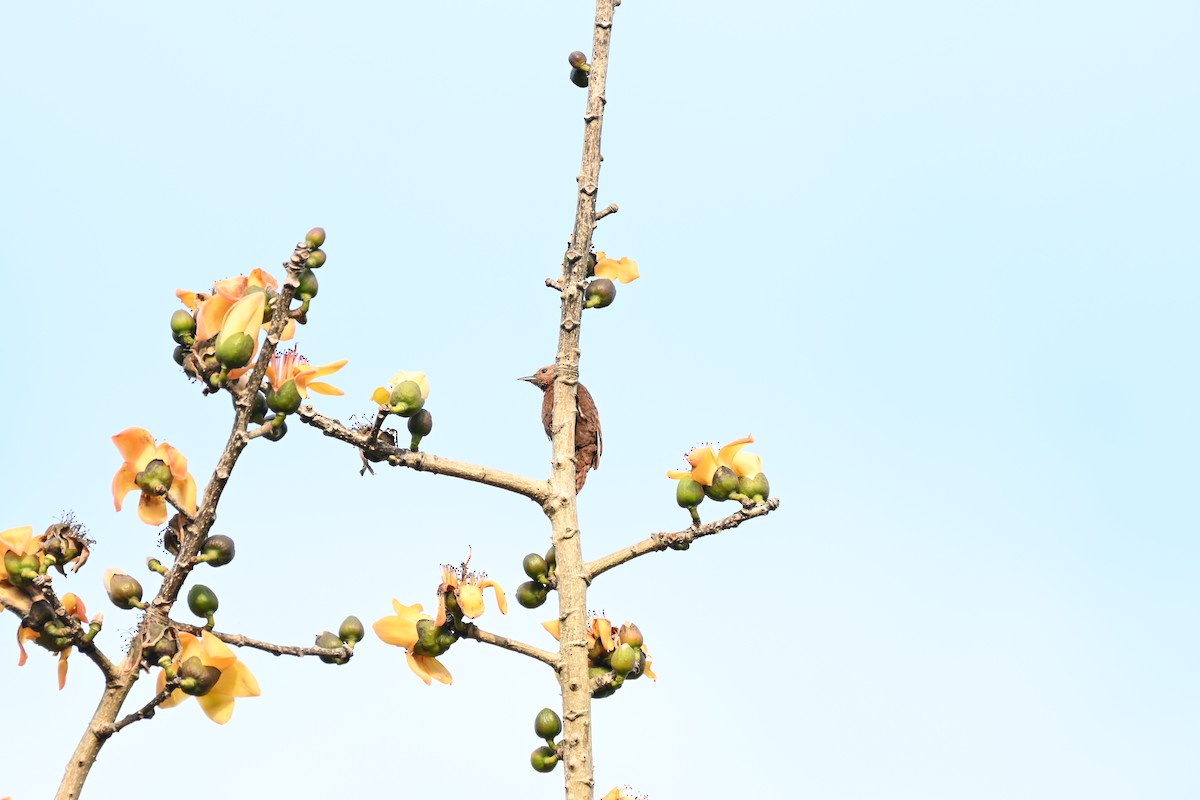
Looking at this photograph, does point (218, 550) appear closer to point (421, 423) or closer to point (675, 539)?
point (421, 423)

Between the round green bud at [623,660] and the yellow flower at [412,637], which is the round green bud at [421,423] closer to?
the yellow flower at [412,637]

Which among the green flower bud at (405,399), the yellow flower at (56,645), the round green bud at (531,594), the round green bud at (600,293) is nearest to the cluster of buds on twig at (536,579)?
the round green bud at (531,594)

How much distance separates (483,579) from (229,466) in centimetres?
115

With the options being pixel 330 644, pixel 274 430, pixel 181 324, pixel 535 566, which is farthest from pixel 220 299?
pixel 535 566

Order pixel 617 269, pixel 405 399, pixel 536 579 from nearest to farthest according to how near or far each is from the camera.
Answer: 1. pixel 405 399
2. pixel 536 579
3. pixel 617 269

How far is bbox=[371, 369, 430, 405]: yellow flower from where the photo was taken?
4.80 metres

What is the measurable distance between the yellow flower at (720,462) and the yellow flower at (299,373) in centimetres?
140

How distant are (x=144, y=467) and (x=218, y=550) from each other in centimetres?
43

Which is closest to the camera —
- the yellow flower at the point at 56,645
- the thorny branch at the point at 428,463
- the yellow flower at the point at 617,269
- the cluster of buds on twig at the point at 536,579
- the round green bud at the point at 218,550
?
the yellow flower at the point at 56,645

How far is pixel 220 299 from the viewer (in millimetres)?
4605

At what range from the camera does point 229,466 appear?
4.10m

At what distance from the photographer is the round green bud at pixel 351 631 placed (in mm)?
4703

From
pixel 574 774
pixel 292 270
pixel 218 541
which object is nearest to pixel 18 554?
pixel 218 541

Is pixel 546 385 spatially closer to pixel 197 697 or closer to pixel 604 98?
pixel 604 98
